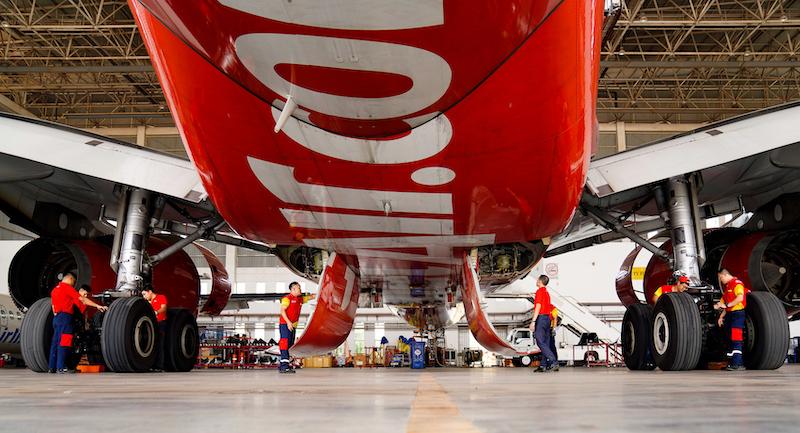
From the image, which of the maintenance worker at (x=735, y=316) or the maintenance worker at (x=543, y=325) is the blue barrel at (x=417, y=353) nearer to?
the maintenance worker at (x=543, y=325)

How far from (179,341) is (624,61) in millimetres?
22450

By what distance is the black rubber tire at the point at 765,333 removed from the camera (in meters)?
7.33

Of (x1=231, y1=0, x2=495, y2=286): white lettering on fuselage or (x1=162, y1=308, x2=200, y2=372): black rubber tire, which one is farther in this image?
(x1=162, y1=308, x2=200, y2=372): black rubber tire

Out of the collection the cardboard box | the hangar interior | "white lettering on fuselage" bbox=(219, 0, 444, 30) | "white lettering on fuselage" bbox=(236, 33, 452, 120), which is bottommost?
the cardboard box

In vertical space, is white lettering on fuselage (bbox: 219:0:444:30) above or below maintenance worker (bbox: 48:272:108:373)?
above

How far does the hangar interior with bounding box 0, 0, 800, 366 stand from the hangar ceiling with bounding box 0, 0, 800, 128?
0.07m

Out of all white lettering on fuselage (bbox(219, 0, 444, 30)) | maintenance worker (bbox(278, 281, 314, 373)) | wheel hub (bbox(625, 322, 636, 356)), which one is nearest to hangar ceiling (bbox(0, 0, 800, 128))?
maintenance worker (bbox(278, 281, 314, 373))

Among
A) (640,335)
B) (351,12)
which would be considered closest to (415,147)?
(351,12)

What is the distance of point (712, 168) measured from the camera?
7.74 meters

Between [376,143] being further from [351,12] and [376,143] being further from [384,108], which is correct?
[351,12]

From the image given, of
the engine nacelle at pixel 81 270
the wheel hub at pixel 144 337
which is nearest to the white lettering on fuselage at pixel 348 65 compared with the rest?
the wheel hub at pixel 144 337

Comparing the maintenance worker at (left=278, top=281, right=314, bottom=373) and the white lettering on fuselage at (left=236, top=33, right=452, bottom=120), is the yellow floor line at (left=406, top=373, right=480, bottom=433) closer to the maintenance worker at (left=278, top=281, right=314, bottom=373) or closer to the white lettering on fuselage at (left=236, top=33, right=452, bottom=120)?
the white lettering on fuselage at (left=236, top=33, right=452, bottom=120)

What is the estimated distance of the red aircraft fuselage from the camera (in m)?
3.70

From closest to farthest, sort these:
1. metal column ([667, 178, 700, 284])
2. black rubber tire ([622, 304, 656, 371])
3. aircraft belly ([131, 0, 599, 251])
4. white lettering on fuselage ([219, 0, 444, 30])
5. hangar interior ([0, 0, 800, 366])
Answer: white lettering on fuselage ([219, 0, 444, 30]), aircraft belly ([131, 0, 599, 251]), metal column ([667, 178, 700, 284]), black rubber tire ([622, 304, 656, 371]), hangar interior ([0, 0, 800, 366])
